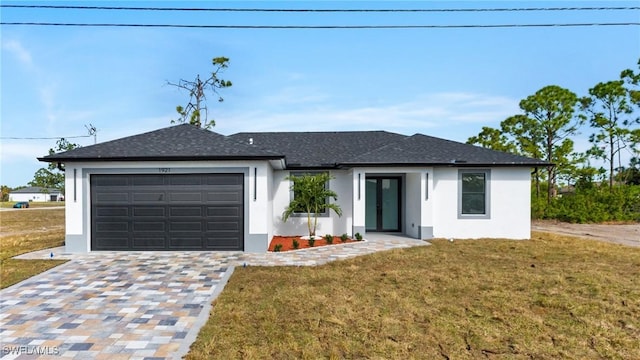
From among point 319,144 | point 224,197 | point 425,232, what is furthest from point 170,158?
point 425,232

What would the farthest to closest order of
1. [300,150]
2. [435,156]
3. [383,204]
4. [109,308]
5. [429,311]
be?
[300,150] → [383,204] → [435,156] → [109,308] → [429,311]

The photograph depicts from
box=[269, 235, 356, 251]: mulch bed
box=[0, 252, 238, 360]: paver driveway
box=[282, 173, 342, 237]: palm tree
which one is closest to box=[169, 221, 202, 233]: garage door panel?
box=[0, 252, 238, 360]: paver driveway

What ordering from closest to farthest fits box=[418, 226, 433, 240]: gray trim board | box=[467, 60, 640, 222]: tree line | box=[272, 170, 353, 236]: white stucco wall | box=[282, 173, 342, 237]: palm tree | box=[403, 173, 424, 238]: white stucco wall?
box=[282, 173, 342, 237]: palm tree
box=[418, 226, 433, 240]: gray trim board
box=[403, 173, 424, 238]: white stucco wall
box=[272, 170, 353, 236]: white stucco wall
box=[467, 60, 640, 222]: tree line

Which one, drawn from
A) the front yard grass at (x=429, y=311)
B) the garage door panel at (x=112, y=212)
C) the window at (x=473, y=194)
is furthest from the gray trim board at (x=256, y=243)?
the window at (x=473, y=194)

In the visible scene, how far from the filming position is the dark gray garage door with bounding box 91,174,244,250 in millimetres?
9023

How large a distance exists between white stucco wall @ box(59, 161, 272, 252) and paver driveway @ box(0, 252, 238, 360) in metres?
1.47

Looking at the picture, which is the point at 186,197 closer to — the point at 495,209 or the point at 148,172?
Result: the point at 148,172

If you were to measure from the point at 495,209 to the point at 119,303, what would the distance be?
12033 millimetres

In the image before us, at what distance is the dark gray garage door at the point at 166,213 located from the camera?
9023mm

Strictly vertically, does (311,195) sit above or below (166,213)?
above

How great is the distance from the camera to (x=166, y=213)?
29.6 ft

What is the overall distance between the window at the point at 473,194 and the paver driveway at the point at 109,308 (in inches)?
351

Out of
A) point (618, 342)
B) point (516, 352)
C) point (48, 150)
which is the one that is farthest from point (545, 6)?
point (48, 150)

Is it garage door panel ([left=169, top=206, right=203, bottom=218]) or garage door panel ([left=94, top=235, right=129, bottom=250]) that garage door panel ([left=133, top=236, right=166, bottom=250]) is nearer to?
garage door panel ([left=94, top=235, right=129, bottom=250])
